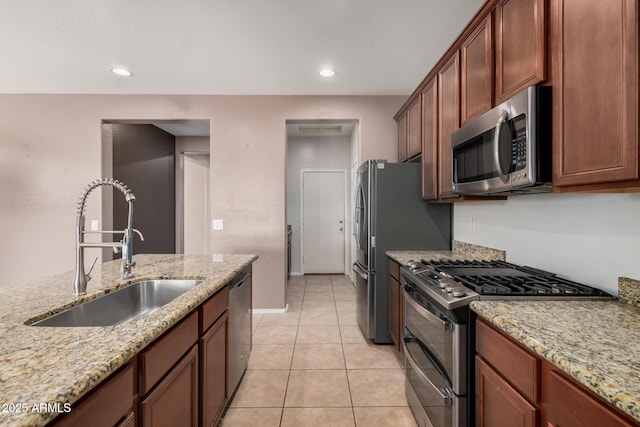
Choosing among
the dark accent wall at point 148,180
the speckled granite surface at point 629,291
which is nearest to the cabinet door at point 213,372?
the speckled granite surface at point 629,291

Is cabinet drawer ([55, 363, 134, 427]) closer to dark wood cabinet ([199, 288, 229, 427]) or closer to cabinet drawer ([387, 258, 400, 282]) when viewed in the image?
dark wood cabinet ([199, 288, 229, 427])

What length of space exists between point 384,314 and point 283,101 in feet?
8.74

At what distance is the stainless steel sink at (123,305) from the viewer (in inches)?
47.4

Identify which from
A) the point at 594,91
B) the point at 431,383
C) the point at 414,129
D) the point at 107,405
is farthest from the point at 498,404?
the point at 414,129

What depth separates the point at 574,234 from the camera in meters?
1.46

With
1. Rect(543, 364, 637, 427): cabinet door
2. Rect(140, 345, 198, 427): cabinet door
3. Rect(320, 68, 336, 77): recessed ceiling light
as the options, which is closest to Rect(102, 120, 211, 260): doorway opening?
Rect(320, 68, 336, 77): recessed ceiling light

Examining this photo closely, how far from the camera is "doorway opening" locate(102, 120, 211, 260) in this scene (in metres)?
3.96

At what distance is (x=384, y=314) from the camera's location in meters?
2.66

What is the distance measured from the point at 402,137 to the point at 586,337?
270 cm

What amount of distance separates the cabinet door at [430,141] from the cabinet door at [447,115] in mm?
53

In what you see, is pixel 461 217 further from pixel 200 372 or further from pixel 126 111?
Answer: pixel 126 111

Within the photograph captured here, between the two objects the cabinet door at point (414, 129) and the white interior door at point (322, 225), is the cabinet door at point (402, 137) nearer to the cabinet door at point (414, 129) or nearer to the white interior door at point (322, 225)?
the cabinet door at point (414, 129)

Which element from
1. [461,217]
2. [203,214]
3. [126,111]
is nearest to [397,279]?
[461,217]

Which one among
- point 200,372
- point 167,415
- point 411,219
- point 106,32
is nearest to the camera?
point 167,415
